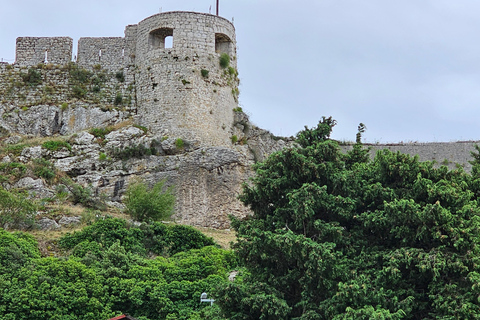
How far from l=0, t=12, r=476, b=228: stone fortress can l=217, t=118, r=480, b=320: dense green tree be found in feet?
38.9

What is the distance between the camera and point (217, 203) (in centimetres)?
3306

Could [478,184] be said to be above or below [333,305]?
above

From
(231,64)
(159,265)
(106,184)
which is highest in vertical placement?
(231,64)

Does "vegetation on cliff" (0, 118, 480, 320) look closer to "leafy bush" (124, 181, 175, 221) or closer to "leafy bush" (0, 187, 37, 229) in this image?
"leafy bush" (0, 187, 37, 229)

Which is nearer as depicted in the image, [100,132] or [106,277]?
[106,277]

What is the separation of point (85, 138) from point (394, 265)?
18507mm

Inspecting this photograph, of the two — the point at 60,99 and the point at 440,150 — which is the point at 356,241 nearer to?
the point at 60,99

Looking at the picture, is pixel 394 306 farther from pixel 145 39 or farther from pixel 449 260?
pixel 145 39

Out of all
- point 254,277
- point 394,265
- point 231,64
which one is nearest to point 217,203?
point 231,64

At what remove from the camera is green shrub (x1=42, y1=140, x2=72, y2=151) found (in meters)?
33.6

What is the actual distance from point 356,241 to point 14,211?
12.7 metres

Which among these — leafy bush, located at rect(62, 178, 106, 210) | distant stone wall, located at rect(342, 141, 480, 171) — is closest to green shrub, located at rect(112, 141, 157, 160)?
leafy bush, located at rect(62, 178, 106, 210)

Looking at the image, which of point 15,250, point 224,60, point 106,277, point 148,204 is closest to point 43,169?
point 148,204

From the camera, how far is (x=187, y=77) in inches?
1379
